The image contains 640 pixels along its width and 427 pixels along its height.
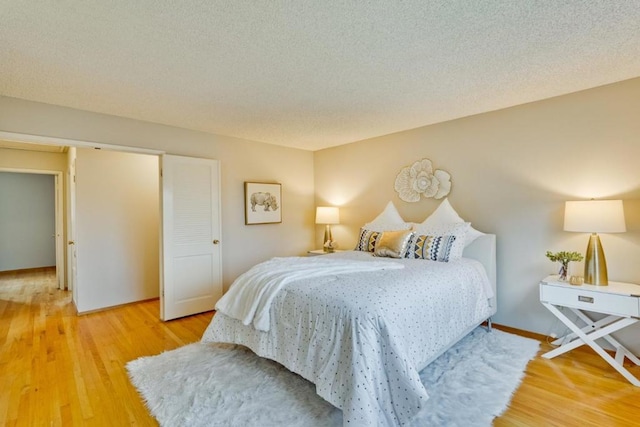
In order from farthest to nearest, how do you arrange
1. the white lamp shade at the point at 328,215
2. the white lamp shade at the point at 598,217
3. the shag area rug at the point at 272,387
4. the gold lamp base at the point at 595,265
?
the white lamp shade at the point at 328,215, the gold lamp base at the point at 595,265, the white lamp shade at the point at 598,217, the shag area rug at the point at 272,387

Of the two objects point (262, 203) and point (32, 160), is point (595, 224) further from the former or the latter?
point (32, 160)

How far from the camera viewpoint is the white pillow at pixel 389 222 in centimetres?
392

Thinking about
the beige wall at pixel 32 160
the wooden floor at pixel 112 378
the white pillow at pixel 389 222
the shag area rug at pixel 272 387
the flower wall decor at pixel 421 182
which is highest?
the beige wall at pixel 32 160

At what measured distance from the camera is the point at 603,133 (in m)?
2.79

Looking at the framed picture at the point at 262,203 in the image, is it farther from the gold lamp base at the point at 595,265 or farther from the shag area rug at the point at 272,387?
the gold lamp base at the point at 595,265

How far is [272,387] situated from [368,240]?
2.14 metres

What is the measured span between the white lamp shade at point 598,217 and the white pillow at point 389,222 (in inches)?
65.4

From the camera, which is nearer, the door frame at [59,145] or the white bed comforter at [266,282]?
the white bed comforter at [266,282]

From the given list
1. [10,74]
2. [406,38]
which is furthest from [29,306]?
[406,38]

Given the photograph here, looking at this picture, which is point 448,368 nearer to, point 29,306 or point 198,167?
point 198,167

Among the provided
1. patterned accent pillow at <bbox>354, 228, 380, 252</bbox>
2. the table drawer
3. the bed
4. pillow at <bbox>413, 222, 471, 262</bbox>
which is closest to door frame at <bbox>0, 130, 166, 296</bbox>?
the bed

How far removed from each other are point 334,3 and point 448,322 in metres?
2.33

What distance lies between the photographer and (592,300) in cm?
244

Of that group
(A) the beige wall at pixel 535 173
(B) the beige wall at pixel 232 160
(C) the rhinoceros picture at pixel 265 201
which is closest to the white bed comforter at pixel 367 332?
(A) the beige wall at pixel 535 173
